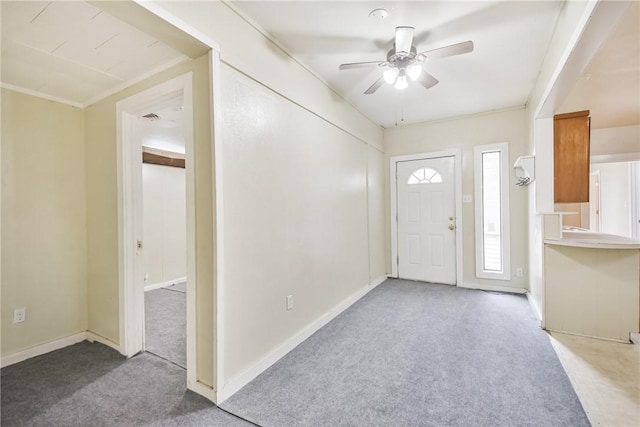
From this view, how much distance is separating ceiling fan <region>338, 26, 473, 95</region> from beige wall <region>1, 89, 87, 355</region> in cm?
263

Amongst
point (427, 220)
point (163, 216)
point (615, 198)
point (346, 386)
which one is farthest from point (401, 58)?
point (615, 198)

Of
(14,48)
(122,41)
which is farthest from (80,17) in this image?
(14,48)

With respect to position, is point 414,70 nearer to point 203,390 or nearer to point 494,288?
point 203,390

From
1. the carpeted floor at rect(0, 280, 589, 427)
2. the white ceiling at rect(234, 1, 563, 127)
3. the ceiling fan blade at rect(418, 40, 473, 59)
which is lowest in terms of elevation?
the carpeted floor at rect(0, 280, 589, 427)

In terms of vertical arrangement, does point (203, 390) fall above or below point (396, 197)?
below

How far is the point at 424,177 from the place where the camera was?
14.6 feet

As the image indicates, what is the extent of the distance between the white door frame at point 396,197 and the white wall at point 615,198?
416 centimetres

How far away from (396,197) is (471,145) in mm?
1329

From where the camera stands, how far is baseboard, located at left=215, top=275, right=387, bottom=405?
1780mm

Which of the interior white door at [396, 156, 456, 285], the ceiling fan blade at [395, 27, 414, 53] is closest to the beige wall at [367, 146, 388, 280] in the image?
the interior white door at [396, 156, 456, 285]

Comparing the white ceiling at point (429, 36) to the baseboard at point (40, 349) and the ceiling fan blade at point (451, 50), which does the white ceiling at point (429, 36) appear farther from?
the baseboard at point (40, 349)

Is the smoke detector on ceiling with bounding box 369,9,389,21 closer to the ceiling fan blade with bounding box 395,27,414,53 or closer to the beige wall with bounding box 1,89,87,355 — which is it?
the ceiling fan blade with bounding box 395,27,414,53

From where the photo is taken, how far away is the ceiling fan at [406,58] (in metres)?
1.95

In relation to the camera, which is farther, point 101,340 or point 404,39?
point 101,340
